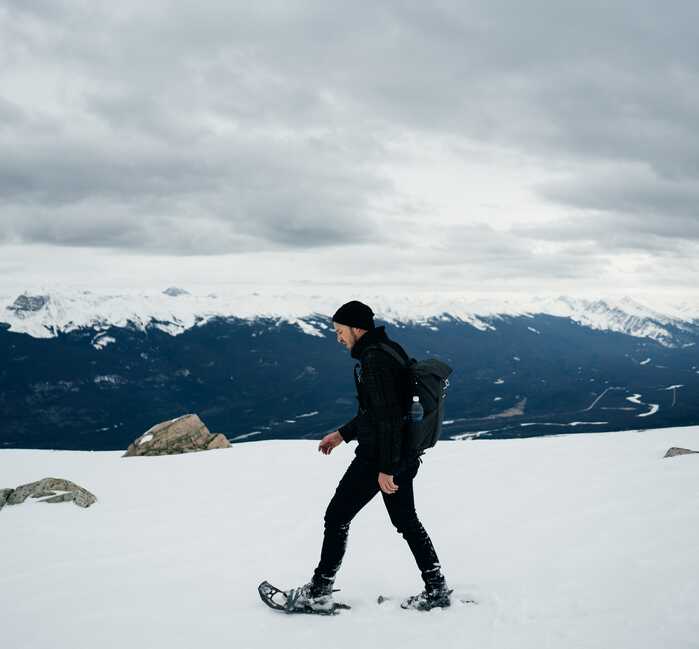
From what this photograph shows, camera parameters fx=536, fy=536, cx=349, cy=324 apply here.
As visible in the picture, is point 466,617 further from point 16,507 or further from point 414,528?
point 16,507

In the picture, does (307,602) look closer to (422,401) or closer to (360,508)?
(360,508)

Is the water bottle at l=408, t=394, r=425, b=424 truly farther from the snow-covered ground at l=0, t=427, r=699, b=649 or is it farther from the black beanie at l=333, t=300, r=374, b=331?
the snow-covered ground at l=0, t=427, r=699, b=649

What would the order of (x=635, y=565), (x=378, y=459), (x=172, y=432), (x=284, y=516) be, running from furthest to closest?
1. (x=172, y=432)
2. (x=284, y=516)
3. (x=635, y=565)
4. (x=378, y=459)

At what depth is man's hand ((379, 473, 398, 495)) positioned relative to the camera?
5109mm

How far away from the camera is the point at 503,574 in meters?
6.28

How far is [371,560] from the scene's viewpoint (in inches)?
281

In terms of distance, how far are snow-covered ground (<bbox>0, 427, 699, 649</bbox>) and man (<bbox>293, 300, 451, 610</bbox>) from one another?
320mm

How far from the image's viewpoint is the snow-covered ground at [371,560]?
5.02m

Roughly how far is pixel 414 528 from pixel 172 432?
803 inches

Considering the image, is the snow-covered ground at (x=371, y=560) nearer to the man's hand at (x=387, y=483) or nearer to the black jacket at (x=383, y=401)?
the man's hand at (x=387, y=483)

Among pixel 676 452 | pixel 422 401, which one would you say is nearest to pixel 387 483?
pixel 422 401

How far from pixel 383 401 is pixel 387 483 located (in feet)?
2.61

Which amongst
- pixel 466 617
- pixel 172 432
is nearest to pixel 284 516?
Answer: pixel 466 617

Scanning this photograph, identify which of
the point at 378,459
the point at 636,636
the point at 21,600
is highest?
the point at 378,459
